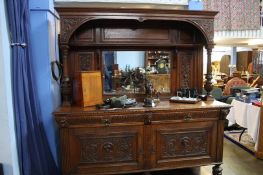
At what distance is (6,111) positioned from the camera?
1.70 metres

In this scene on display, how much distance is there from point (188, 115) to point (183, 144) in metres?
0.32

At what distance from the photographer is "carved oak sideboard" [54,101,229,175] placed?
6.82 feet

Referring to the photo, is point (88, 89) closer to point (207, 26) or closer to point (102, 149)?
point (102, 149)

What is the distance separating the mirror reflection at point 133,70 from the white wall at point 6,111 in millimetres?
1084

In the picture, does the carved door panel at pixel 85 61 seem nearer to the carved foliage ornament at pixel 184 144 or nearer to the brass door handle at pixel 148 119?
the brass door handle at pixel 148 119

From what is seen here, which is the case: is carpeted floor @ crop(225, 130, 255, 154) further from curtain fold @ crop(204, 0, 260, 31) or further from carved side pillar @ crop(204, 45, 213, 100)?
curtain fold @ crop(204, 0, 260, 31)

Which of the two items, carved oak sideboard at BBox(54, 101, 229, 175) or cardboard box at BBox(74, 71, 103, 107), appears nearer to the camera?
carved oak sideboard at BBox(54, 101, 229, 175)

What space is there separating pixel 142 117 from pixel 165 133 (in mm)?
303

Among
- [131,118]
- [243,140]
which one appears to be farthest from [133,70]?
[243,140]

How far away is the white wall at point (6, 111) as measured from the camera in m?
1.67

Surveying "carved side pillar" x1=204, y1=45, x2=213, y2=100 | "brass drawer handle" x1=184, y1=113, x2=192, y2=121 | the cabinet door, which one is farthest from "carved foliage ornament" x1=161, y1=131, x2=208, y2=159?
"carved side pillar" x1=204, y1=45, x2=213, y2=100

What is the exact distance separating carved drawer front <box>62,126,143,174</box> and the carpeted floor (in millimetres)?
1966

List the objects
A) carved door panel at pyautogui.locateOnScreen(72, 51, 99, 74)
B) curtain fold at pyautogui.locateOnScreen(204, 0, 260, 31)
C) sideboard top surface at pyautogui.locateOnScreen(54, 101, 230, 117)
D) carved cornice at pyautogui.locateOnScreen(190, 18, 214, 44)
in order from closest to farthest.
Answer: sideboard top surface at pyautogui.locateOnScreen(54, 101, 230, 117) < carved cornice at pyautogui.locateOnScreen(190, 18, 214, 44) < carved door panel at pyautogui.locateOnScreen(72, 51, 99, 74) < curtain fold at pyautogui.locateOnScreen(204, 0, 260, 31)

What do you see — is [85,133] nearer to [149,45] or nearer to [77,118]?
[77,118]
